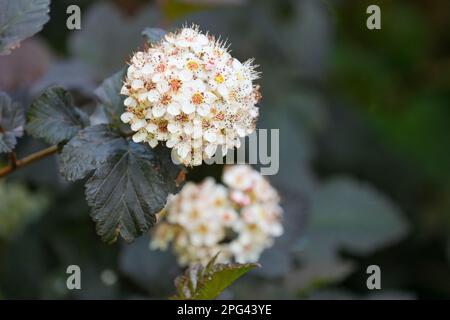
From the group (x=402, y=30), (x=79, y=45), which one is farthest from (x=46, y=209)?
(x=402, y=30)

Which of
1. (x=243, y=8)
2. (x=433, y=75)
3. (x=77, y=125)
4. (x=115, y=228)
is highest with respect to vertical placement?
(x=243, y=8)

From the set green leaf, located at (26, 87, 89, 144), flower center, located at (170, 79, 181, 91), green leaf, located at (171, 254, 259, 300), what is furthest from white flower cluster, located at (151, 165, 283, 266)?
flower center, located at (170, 79, 181, 91)

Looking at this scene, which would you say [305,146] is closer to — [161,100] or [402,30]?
[402,30]

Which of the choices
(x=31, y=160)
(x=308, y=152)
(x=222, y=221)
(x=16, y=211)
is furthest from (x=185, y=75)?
(x=308, y=152)

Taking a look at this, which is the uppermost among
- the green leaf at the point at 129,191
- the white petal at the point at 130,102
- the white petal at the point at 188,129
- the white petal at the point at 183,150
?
the white petal at the point at 130,102

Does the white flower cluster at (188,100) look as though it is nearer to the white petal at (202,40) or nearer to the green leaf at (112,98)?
the white petal at (202,40)

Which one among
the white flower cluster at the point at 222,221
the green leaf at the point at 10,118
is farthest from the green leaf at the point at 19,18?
the white flower cluster at the point at 222,221

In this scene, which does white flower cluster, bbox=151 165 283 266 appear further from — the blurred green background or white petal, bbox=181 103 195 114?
white petal, bbox=181 103 195 114
